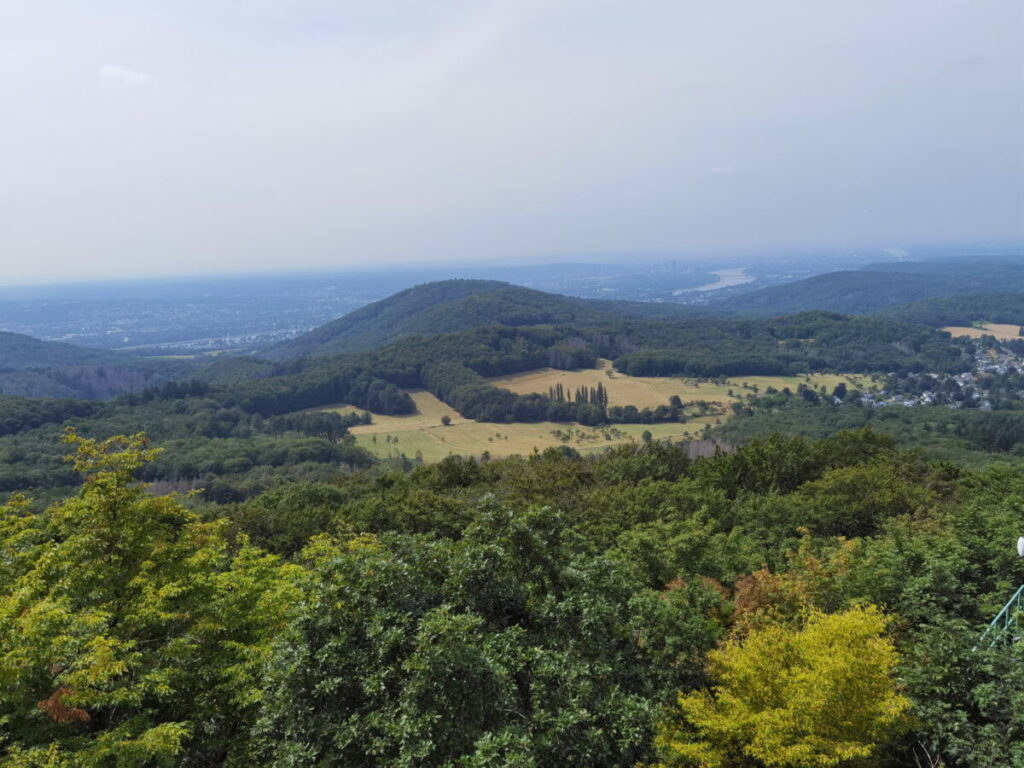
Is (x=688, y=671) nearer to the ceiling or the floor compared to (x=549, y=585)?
nearer to the floor

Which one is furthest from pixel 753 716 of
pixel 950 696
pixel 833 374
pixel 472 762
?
pixel 833 374

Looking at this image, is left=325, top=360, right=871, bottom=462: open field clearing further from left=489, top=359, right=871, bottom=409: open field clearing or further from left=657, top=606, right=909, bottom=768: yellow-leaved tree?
left=657, top=606, right=909, bottom=768: yellow-leaved tree

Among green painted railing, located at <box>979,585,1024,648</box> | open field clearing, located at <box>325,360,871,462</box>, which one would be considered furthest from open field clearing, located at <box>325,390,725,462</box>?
green painted railing, located at <box>979,585,1024,648</box>

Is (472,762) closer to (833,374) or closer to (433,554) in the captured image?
(433,554)

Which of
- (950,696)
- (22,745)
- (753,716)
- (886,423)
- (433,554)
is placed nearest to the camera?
(22,745)

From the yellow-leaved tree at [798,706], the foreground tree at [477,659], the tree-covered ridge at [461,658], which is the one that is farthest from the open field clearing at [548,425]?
the yellow-leaved tree at [798,706]

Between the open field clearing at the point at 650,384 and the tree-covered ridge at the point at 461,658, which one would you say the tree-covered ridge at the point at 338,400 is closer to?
the open field clearing at the point at 650,384

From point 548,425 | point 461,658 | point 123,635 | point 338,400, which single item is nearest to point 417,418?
point 338,400

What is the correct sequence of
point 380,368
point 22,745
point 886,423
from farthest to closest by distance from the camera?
point 380,368 < point 886,423 < point 22,745
